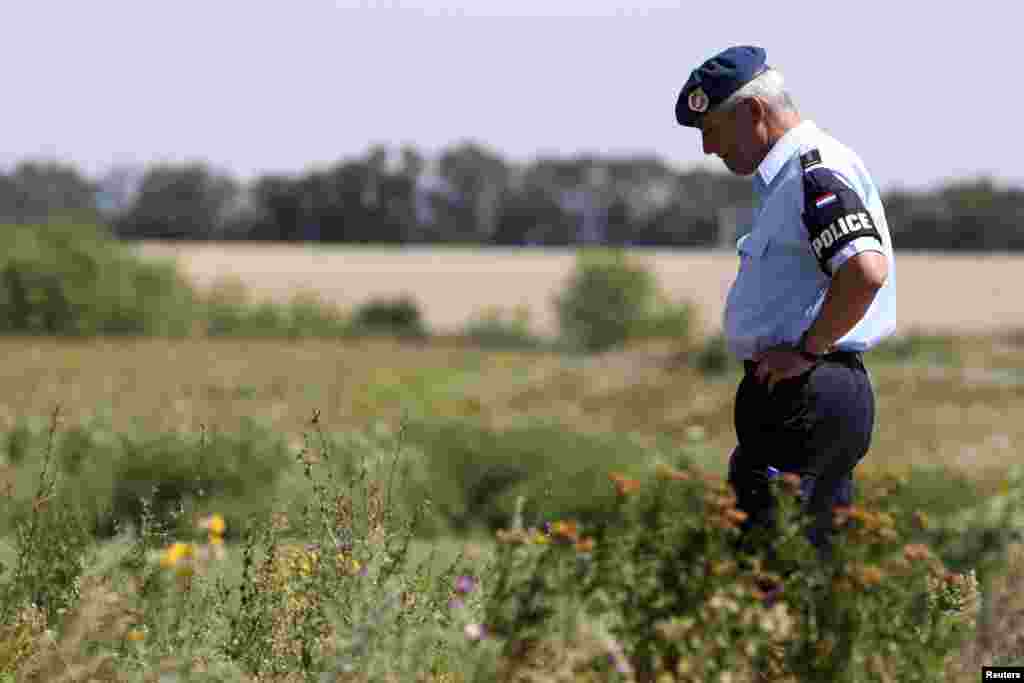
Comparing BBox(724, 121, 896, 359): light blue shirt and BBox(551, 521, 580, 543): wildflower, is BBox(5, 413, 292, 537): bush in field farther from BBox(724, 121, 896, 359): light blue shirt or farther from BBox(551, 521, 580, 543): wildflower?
BBox(551, 521, 580, 543): wildflower

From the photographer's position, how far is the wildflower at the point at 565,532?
2.75 meters

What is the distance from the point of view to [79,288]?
32.2 metres

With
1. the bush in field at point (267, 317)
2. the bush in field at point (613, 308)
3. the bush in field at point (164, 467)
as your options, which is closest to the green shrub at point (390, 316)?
the bush in field at point (267, 317)

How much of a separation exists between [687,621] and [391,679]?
55 centimetres

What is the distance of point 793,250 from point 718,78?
0.43 meters

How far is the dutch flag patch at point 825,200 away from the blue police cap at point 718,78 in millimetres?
333

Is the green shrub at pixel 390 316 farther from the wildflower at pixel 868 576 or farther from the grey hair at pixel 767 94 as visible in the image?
the wildflower at pixel 868 576

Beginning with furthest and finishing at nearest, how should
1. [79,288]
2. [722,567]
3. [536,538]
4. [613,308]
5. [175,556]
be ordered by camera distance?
[613,308], [79,288], [536,538], [175,556], [722,567]

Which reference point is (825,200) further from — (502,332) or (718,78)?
(502,332)

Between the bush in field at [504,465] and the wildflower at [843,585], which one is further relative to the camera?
the bush in field at [504,465]

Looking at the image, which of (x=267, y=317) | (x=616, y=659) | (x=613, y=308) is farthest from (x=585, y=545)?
(x=613, y=308)

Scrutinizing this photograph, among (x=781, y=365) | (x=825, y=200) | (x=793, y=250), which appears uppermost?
(x=825, y=200)

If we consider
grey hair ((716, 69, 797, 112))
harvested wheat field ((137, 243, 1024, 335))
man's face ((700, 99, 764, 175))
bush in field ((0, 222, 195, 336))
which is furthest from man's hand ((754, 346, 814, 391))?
harvested wheat field ((137, 243, 1024, 335))

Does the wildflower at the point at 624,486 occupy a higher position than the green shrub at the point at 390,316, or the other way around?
the wildflower at the point at 624,486
